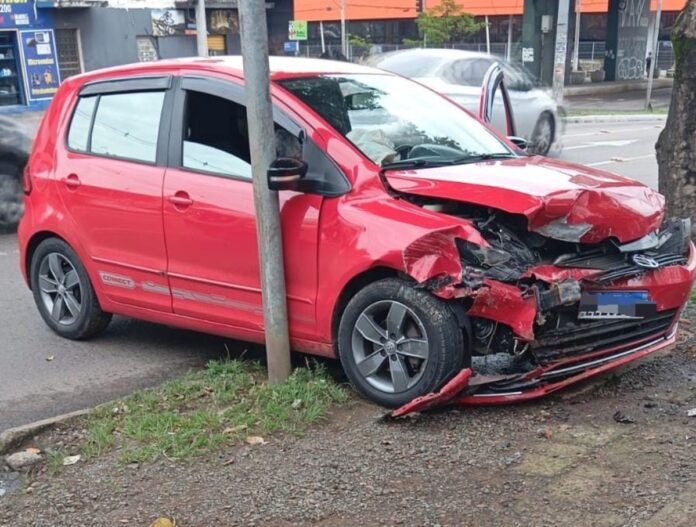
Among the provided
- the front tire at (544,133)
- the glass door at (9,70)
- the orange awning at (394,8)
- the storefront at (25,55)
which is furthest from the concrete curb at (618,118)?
the orange awning at (394,8)

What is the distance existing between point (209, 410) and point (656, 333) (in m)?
2.45

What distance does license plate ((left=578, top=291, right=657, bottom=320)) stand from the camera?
4219 millimetres

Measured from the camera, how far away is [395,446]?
399 centimetres

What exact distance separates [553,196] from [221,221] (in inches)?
74.3

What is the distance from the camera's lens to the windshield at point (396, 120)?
4.91 meters

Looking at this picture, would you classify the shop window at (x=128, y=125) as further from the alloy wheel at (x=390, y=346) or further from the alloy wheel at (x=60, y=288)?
the alloy wheel at (x=390, y=346)

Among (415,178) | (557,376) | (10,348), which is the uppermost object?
(415,178)

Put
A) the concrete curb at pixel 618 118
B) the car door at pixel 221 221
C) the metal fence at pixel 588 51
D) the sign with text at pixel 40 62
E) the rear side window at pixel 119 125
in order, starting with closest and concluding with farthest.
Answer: the car door at pixel 221 221 < the rear side window at pixel 119 125 < the concrete curb at pixel 618 118 < the sign with text at pixel 40 62 < the metal fence at pixel 588 51

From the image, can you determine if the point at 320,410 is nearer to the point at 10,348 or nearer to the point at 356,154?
the point at 356,154

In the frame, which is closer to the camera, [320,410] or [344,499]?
[344,499]

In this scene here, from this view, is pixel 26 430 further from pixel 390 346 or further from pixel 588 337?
pixel 588 337

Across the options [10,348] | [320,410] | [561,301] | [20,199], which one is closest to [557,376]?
[561,301]

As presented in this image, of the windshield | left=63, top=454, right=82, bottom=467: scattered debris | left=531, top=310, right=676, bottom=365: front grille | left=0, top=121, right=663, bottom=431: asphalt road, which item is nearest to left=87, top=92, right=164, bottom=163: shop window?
the windshield

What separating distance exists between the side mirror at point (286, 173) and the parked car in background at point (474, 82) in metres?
8.61
